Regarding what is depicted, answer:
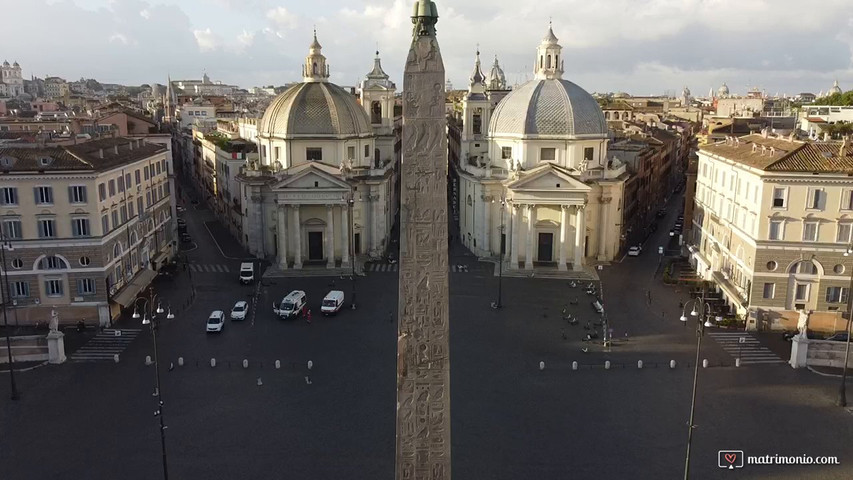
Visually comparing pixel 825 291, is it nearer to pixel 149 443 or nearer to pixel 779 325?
pixel 779 325

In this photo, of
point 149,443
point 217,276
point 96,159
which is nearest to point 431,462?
point 149,443

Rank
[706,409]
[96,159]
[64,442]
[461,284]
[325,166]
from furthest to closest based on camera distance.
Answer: [325,166], [461,284], [96,159], [706,409], [64,442]

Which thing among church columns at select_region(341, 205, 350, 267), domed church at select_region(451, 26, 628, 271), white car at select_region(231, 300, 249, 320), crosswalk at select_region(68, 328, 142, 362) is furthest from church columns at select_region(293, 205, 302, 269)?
crosswalk at select_region(68, 328, 142, 362)

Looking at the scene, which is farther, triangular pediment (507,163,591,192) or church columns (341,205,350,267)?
church columns (341,205,350,267)

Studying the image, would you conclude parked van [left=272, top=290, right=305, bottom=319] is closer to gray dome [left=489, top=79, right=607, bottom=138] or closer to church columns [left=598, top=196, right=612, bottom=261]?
gray dome [left=489, top=79, right=607, bottom=138]

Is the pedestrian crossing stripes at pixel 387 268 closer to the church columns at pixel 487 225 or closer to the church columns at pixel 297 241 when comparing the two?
the church columns at pixel 487 225

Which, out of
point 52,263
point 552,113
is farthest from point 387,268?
point 52,263

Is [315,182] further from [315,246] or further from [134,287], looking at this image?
[134,287]
